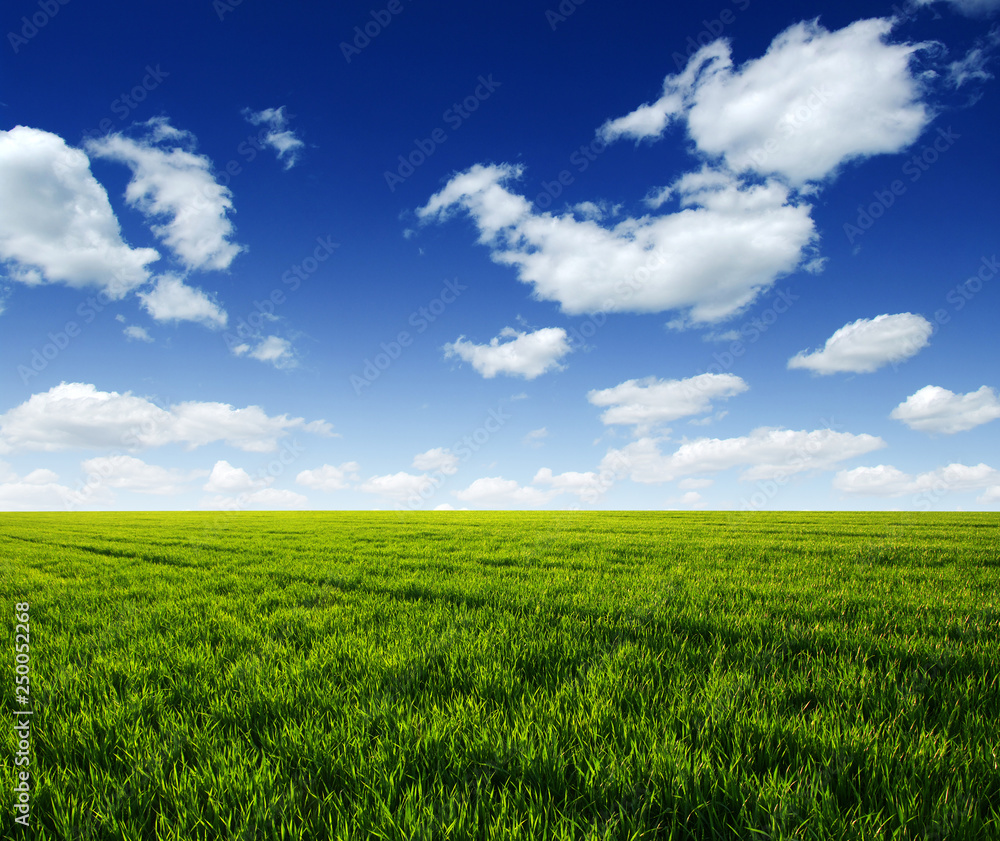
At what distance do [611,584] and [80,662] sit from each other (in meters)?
5.93

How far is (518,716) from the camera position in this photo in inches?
110

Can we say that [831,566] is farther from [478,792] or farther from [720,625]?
[478,792]

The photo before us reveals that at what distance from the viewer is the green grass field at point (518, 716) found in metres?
2.04

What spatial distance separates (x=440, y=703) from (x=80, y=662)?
3.37 metres

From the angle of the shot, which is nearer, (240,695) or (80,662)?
(240,695)

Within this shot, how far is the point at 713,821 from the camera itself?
1973mm

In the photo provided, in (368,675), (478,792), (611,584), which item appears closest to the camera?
(478,792)

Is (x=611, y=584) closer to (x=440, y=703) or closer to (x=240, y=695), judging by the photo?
(x=440, y=703)

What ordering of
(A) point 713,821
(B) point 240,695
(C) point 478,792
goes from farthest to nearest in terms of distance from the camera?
(B) point 240,695, (C) point 478,792, (A) point 713,821

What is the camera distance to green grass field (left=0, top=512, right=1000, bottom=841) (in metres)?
2.04

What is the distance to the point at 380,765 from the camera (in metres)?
2.34

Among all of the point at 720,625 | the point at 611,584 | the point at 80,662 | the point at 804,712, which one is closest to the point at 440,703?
the point at 804,712

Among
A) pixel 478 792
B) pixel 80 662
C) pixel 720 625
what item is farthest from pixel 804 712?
pixel 80 662

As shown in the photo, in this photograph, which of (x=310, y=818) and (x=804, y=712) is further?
(x=804, y=712)
